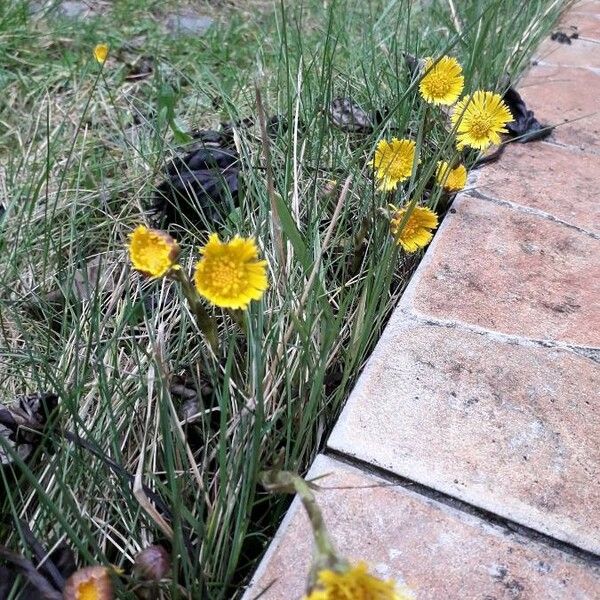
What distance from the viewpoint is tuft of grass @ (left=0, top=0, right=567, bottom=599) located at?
0.78 meters

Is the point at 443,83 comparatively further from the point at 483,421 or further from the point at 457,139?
the point at 483,421

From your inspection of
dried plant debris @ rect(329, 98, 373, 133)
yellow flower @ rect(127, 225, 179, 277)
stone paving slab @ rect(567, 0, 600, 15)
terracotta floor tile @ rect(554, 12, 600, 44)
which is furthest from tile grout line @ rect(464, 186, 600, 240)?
stone paving slab @ rect(567, 0, 600, 15)

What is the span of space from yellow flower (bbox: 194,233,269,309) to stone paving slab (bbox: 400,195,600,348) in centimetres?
42

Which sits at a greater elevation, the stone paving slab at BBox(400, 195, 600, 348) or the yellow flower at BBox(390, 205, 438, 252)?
the yellow flower at BBox(390, 205, 438, 252)

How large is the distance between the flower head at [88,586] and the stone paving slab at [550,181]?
3.44ft

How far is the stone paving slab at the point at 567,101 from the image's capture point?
5.39 feet

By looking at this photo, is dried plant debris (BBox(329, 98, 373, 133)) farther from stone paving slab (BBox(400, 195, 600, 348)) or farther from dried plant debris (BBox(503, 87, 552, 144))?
dried plant debris (BBox(503, 87, 552, 144))

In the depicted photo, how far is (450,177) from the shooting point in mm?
1256

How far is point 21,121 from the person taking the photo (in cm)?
174

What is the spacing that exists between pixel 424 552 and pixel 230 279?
0.37 m

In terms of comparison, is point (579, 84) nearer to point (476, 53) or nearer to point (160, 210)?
point (476, 53)

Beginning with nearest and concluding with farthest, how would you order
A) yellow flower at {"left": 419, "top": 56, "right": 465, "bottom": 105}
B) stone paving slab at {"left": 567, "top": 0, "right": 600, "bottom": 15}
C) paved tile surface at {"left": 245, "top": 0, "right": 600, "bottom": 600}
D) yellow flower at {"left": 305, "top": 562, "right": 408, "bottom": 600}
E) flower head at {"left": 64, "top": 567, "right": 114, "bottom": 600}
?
yellow flower at {"left": 305, "top": 562, "right": 408, "bottom": 600} → flower head at {"left": 64, "top": 567, "right": 114, "bottom": 600} → paved tile surface at {"left": 245, "top": 0, "right": 600, "bottom": 600} → yellow flower at {"left": 419, "top": 56, "right": 465, "bottom": 105} → stone paving slab at {"left": 567, "top": 0, "right": 600, "bottom": 15}

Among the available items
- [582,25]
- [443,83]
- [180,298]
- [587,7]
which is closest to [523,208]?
[443,83]

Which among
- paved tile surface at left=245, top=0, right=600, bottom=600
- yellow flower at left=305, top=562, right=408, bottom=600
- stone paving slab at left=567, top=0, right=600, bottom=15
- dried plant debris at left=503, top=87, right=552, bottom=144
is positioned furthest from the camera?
stone paving slab at left=567, top=0, right=600, bottom=15
